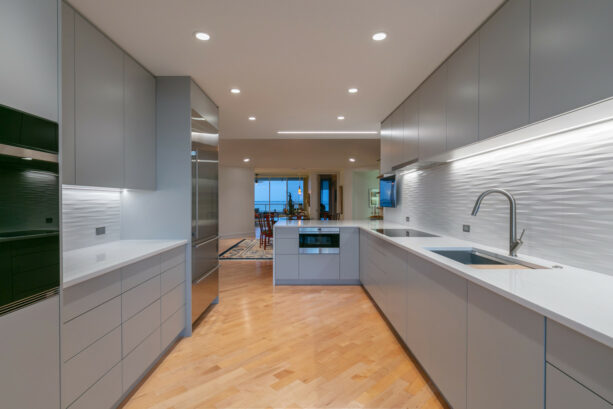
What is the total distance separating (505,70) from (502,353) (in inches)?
59.4

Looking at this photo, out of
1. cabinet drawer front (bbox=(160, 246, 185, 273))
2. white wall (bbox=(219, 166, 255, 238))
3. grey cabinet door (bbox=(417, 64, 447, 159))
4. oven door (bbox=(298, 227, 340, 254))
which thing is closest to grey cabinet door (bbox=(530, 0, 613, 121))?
grey cabinet door (bbox=(417, 64, 447, 159))

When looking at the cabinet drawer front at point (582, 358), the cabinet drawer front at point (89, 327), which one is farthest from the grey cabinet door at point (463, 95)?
the cabinet drawer front at point (89, 327)

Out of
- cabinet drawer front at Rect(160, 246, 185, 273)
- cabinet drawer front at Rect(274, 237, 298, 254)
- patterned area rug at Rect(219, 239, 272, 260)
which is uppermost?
cabinet drawer front at Rect(160, 246, 185, 273)

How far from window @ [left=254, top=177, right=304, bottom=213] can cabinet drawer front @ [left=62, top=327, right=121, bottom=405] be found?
1443 cm

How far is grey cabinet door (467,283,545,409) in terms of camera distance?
1.04 metres

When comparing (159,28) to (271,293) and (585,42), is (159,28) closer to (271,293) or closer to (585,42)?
(585,42)

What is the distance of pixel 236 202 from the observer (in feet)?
34.3

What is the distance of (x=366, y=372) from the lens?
2164mm

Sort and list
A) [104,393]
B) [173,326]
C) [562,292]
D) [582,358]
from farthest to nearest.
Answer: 1. [173,326]
2. [104,393]
3. [562,292]
4. [582,358]

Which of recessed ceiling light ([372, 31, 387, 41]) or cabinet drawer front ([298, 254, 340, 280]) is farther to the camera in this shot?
cabinet drawer front ([298, 254, 340, 280])

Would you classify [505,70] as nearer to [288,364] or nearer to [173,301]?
[288,364]

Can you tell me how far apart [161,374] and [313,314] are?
163 centimetres

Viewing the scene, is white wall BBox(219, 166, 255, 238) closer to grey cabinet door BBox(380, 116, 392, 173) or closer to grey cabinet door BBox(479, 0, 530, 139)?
grey cabinet door BBox(380, 116, 392, 173)

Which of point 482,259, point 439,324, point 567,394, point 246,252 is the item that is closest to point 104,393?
point 439,324
